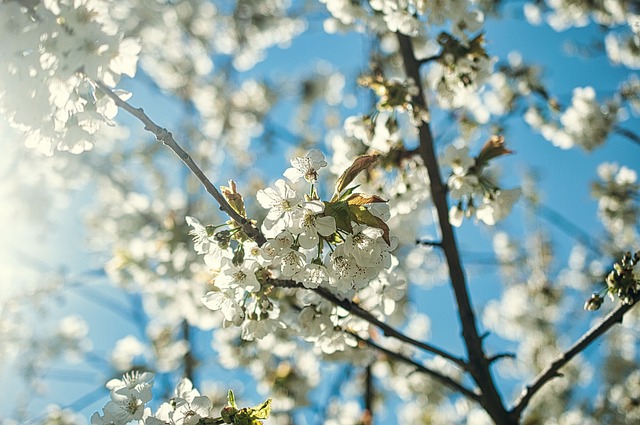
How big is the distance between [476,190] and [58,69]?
5.55ft

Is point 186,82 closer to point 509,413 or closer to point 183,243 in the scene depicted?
point 183,243

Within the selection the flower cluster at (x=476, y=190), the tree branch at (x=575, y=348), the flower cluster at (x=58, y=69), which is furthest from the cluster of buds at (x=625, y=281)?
the flower cluster at (x=58, y=69)

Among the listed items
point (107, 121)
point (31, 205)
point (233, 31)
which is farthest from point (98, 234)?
point (107, 121)

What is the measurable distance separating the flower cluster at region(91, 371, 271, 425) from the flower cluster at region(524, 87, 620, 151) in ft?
10.6

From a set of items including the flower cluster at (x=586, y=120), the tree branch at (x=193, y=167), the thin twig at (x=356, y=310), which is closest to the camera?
the tree branch at (x=193, y=167)

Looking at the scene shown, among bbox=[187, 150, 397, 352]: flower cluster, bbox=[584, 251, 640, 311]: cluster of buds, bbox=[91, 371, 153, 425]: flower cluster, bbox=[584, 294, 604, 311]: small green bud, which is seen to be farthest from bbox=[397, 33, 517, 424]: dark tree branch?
bbox=[91, 371, 153, 425]: flower cluster

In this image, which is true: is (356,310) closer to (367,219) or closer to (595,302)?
(367,219)

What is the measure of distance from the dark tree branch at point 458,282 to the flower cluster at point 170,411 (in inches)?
Result: 41.4

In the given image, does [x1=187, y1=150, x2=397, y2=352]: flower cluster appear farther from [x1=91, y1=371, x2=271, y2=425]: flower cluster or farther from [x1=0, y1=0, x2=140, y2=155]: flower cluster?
[x1=0, y1=0, x2=140, y2=155]: flower cluster

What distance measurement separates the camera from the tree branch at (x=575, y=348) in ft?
5.96

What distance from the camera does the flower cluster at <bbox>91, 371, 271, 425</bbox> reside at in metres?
1.59

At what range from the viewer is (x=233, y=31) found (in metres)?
6.82

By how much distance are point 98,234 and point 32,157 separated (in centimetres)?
112

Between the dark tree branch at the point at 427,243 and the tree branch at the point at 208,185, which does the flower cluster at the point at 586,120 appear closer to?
the dark tree branch at the point at 427,243
